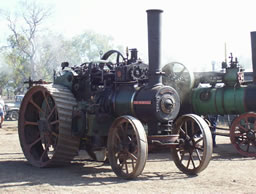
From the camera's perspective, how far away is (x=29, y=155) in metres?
7.39

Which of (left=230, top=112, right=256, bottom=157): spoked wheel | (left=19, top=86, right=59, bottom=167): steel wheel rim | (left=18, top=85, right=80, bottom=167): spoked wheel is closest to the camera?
(left=18, top=85, right=80, bottom=167): spoked wheel

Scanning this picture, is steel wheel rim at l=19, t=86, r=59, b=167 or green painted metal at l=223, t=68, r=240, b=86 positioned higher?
green painted metal at l=223, t=68, r=240, b=86

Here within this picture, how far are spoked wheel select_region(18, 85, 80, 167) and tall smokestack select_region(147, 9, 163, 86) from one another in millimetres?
1457

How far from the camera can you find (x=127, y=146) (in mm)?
5848

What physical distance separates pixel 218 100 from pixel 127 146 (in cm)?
385

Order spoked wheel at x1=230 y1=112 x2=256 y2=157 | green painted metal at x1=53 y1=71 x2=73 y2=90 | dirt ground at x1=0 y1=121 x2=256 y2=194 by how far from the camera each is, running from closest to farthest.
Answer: dirt ground at x1=0 y1=121 x2=256 y2=194, green painted metal at x1=53 y1=71 x2=73 y2=90, spoked wheel at x1=230 y1=112 x2=256 y2=157

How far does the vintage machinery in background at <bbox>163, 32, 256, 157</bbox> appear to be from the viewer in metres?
8.63

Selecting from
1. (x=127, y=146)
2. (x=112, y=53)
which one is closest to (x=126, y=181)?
(x=127, y=146)

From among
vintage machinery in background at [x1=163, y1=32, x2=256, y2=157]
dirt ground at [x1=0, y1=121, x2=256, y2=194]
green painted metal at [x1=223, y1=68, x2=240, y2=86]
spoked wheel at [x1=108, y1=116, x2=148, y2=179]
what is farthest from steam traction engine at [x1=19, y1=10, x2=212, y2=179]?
green painted metal at [x1=223, y1=68, x2=240, y2=86]

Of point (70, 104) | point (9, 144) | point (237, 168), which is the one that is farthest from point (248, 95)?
point (9, 144)

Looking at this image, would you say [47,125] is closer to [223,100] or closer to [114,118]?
[114,118]

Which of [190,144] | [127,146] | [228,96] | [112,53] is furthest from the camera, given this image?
[228,96]

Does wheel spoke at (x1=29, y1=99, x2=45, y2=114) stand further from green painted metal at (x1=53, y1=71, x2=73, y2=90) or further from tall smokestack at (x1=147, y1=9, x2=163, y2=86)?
tall smokestack at (x1=147, y1=9, x2=163, y2=86)

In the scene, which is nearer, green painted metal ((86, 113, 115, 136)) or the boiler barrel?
green painted metal ((86, 113, 115, 136))
